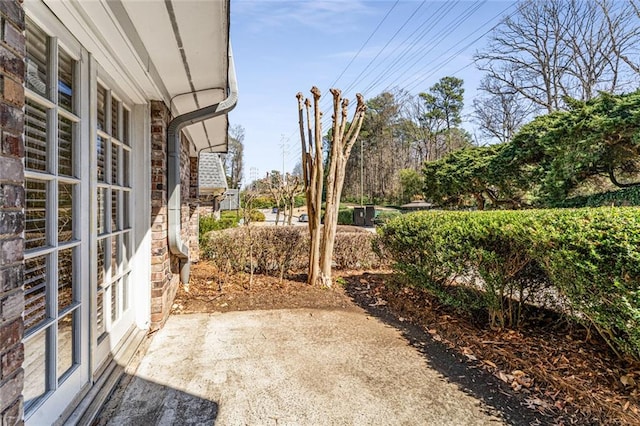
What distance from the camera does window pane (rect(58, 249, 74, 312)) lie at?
1.82 meters

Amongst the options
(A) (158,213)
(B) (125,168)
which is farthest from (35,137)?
(A) (158,213)

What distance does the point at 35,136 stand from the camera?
5.33 feet

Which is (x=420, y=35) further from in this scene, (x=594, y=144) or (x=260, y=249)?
(x=260, y=249)

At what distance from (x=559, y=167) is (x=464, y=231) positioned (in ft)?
29.5

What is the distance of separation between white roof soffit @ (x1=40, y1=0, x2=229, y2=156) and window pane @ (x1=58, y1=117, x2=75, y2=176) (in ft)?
1.67

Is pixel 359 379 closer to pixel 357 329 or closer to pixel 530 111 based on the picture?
pixel 357 329

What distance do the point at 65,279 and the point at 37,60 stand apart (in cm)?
112

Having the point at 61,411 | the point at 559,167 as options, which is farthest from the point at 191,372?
the point at 559,167

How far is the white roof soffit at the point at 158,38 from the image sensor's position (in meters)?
1.84

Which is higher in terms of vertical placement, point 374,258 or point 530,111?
point 530,111

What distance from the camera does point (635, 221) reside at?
7.25 ft

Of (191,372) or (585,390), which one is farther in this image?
(191,372)

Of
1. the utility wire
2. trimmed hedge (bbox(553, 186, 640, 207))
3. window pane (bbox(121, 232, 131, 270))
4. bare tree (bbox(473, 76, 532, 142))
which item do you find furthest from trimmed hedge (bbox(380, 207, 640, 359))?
bare tree (bbox(473, 76, 532, 142))

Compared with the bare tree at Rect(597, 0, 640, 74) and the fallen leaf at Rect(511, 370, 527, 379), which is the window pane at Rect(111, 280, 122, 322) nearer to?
the fallen leaf at Rect(511, 370, 527, 379)
